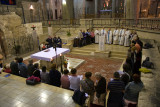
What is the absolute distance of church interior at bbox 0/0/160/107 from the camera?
3486 millimetres

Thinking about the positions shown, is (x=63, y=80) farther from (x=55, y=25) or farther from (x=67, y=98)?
(x=55, y=25)

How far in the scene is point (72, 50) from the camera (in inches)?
407

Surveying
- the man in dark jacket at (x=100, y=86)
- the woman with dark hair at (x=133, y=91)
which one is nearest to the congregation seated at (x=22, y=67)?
the man in dark jacket at (x=100, y=86)

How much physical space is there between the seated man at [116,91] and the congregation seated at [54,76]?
1856 millimetres

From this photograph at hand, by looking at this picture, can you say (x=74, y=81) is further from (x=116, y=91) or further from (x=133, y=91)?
(x=133, y=91)

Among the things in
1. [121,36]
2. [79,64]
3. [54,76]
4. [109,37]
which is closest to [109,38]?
[109,37]

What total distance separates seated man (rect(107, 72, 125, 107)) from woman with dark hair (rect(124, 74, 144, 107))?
126 millimetres

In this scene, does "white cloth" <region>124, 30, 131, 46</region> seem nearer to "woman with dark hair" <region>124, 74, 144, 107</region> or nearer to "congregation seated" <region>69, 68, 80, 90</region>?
"congregation seated" <region>69, 68, 80, 90</region>

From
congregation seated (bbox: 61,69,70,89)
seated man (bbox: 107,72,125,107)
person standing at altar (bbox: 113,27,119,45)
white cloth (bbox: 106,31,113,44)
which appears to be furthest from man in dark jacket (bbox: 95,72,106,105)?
white cloth (bbox: 106,31,113,44)

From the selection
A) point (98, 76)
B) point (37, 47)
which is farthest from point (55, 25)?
point (98, 76)

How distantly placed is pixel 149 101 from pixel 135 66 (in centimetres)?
218

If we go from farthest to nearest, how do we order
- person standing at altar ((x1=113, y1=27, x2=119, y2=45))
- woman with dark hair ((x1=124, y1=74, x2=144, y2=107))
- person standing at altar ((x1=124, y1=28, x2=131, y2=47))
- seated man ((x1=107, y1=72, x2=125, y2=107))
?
person standing at altar ((x1=113, y1=27, x2=119, y2=45)) < person standing at altar ((x1=124, y1=28, x2=131, y2=47)) < seated man ((x1=107, y1=72, x2=125, y2=107)) < woman with dark hair ((x1=124, y1=74, x2=144, y2=107))

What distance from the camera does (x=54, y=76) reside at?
171 inches

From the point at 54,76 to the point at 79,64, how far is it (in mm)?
3413
